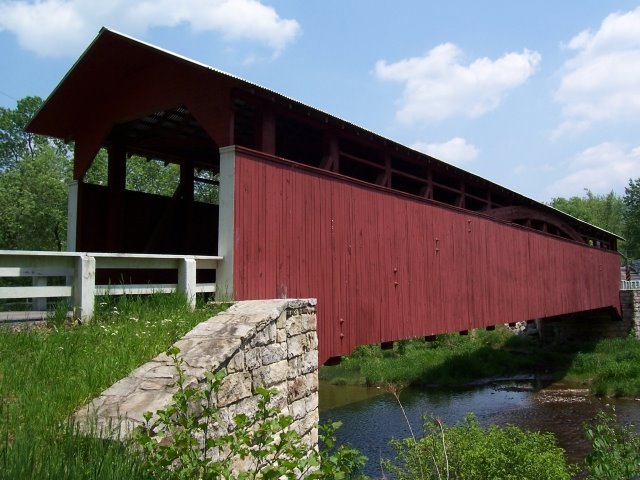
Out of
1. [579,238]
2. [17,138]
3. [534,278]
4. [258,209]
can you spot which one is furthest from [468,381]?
[17,138]

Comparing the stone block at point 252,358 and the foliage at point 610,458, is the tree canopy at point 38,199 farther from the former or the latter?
the foliage at point 610,458

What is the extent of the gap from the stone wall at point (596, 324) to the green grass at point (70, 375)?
78.6 feet

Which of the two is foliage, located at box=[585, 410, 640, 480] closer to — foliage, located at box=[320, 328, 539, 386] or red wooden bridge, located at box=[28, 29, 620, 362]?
red wooden bridge, located at box=[28, 29, 620, 362]

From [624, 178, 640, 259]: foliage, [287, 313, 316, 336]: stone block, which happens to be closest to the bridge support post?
[287, 313, 316, 336]: stone block

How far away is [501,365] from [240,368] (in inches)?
855

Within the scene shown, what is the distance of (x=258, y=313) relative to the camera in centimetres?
522

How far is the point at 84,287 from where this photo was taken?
212 inches

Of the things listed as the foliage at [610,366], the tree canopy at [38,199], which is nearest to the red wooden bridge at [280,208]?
the foliage at [610,366]

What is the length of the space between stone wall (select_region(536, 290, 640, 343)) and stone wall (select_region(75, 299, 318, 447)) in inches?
887

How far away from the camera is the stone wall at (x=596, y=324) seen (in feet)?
80.9

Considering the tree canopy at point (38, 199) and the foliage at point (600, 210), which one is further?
the foliage at point (600, 210)

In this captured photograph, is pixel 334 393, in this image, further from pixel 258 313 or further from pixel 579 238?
pixel 258 313

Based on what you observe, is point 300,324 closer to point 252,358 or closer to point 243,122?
point 252,358

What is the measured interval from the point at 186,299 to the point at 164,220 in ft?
15.6
